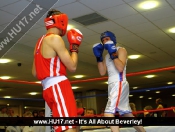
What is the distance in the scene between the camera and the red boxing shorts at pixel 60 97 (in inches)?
64.4

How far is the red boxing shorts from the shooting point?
1.64 metres

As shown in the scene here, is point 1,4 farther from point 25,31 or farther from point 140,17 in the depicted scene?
point 140,17

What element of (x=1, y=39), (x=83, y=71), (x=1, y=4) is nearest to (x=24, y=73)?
(x=83, y=71)

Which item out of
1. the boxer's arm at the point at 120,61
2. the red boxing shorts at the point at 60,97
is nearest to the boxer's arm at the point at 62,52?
the red boxing shorts at the point at 60,97

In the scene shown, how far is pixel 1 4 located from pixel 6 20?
1.90 feet

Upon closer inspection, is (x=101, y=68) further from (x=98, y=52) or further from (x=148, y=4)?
(x=148, y=4)

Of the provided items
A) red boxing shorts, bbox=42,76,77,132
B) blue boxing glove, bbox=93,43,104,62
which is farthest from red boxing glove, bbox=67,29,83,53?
blue boxing glove, bbox=93,43,104,62

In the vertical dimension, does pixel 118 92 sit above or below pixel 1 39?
below

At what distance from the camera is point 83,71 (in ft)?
27.9

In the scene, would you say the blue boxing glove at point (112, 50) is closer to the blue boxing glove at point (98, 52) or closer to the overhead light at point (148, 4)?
the blue boxing glove at point (98, 52)

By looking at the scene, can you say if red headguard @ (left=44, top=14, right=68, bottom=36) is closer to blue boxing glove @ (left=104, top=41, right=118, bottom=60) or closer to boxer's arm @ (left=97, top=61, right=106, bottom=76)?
blue boxing glove @ (left=104, top=41, right=118, bottom=60)

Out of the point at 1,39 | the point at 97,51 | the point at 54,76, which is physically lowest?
the point at 54,76

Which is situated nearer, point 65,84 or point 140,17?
point 65,84

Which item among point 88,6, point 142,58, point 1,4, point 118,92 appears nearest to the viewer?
point 118,92
